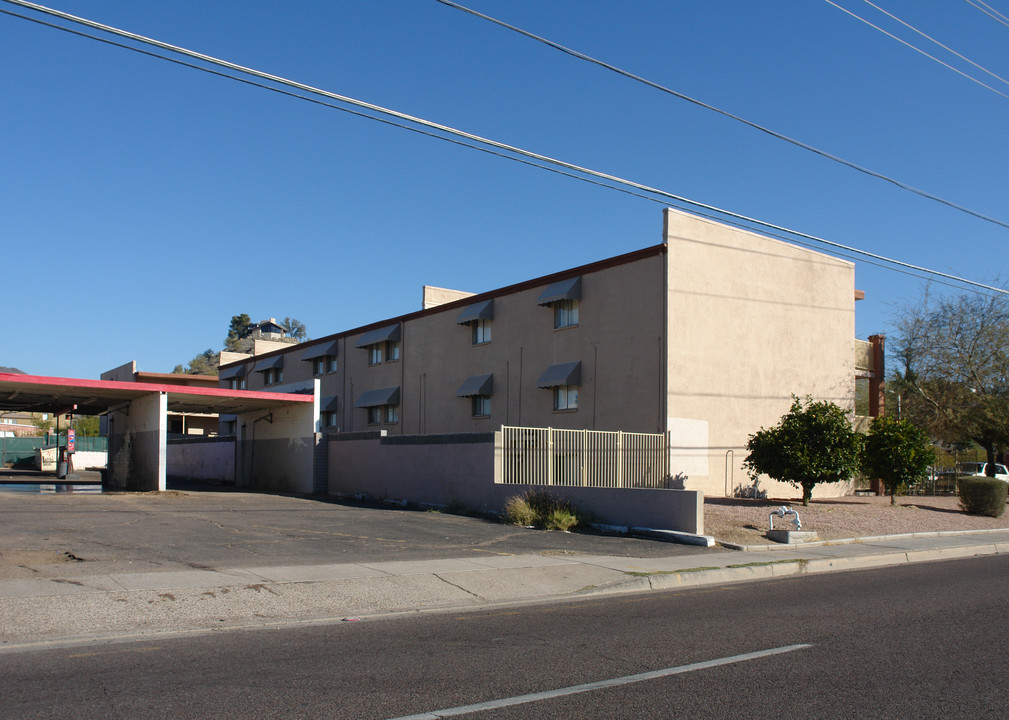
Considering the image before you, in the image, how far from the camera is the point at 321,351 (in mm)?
44688

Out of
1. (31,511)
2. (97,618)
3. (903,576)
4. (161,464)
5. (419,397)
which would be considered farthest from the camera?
(419,397)

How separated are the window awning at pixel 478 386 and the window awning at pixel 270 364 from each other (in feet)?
59.3

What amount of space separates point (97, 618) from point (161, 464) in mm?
20929

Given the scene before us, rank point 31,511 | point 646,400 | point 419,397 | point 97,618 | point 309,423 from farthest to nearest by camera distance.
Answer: point 419,397 → point 309,423 → point 646,400 → point 31,511 → point 97,618

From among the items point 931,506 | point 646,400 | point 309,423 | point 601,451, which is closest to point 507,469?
point 601,451

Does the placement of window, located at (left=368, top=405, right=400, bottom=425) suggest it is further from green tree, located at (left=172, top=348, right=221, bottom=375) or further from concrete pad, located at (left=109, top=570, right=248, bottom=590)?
green tree, located at (left=172, top=348, right=221, bottom=375)

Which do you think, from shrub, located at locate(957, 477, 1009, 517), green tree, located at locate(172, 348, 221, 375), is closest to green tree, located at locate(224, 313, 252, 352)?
green tree, located at locate(172, 348, 221, 375)

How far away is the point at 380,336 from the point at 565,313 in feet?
39.2

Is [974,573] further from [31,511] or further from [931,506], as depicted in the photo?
[31,511]

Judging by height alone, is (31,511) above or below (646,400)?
below

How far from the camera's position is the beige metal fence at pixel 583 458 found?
70.2 feet

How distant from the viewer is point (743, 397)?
28484mm

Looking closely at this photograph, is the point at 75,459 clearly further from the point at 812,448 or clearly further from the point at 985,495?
the point at 985,495

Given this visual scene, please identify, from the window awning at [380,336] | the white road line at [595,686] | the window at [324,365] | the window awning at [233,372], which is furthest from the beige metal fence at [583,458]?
the window awning at [233,372]
